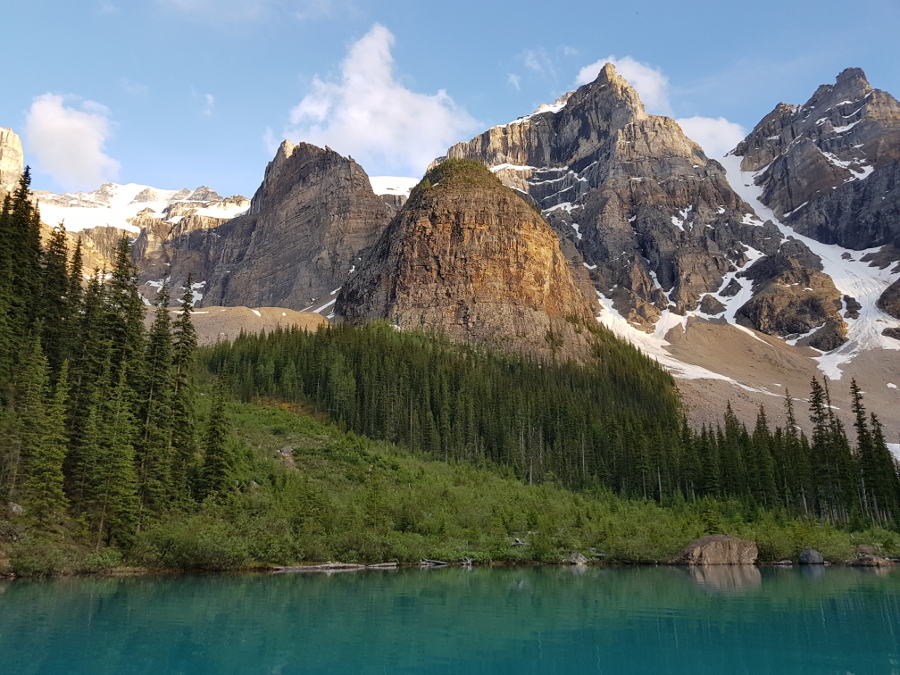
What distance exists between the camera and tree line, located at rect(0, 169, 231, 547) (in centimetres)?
4125

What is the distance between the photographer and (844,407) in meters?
176

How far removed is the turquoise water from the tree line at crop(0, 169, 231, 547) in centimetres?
643

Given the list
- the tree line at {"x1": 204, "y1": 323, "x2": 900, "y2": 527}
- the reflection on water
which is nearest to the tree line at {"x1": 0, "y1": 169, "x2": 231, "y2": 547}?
the reflection on water

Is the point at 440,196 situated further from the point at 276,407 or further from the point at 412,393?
the point at 276,407

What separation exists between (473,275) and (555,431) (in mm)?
72490

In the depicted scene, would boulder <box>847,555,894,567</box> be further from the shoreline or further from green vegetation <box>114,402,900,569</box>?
green vegetation <box>114,402,900,569</box>

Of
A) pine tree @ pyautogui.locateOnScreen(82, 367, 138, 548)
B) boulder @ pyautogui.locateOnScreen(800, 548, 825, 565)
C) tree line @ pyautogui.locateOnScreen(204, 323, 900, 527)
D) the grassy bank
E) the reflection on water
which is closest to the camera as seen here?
the reflection on water

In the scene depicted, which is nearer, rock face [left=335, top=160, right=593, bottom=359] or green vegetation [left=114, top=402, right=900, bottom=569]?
green vegetation [left=114, top=402, right=900, bottom=569]

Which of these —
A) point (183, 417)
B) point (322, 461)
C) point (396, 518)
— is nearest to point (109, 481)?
point (183, 417)

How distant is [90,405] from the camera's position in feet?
156

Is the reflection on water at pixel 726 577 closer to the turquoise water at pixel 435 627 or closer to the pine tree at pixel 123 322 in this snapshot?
the turquoise water at pixel 435 627

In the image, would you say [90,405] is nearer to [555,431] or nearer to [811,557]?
[811,557]

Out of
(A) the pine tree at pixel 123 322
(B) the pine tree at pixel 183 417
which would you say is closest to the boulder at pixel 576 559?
(B) the pine tree at pixel 183 417

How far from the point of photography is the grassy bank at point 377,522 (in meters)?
42.6
